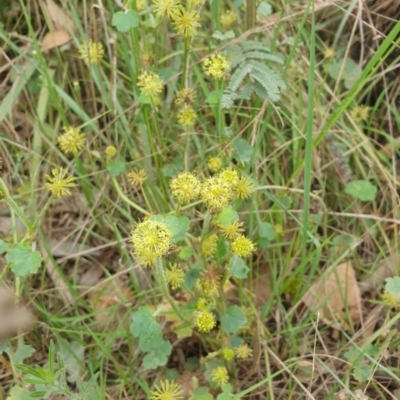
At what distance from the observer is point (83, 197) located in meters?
1.94

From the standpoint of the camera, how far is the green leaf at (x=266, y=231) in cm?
168

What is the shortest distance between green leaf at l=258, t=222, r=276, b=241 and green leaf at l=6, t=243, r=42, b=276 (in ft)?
2.28

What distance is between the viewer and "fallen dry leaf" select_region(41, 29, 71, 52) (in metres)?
2.02

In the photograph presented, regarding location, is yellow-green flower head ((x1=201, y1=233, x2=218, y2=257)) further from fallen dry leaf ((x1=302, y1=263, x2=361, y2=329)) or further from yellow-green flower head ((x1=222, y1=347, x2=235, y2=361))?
fallen dry leaf ((x1=302, y1=263, x2=361, y2=329))

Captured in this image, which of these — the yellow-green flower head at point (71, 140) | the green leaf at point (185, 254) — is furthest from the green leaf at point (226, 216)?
the yellow-green flower head at point (71, 140)

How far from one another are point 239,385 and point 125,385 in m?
0.33

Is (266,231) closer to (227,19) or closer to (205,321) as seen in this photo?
(205,321)

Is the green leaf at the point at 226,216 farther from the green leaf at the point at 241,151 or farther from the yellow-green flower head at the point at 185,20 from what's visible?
the yellow-green flower head at the point at 185,20

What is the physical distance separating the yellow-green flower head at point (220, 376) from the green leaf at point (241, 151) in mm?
562

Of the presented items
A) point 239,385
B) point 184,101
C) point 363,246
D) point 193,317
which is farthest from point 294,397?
point 184,101

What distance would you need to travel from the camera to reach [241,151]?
153cm

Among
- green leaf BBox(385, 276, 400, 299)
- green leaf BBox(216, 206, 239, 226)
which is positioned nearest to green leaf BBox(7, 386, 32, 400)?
green leaf BBox(216, 206, 239, 226)

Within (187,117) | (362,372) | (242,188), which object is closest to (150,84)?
(187,117)

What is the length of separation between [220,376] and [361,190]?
2.58ft
